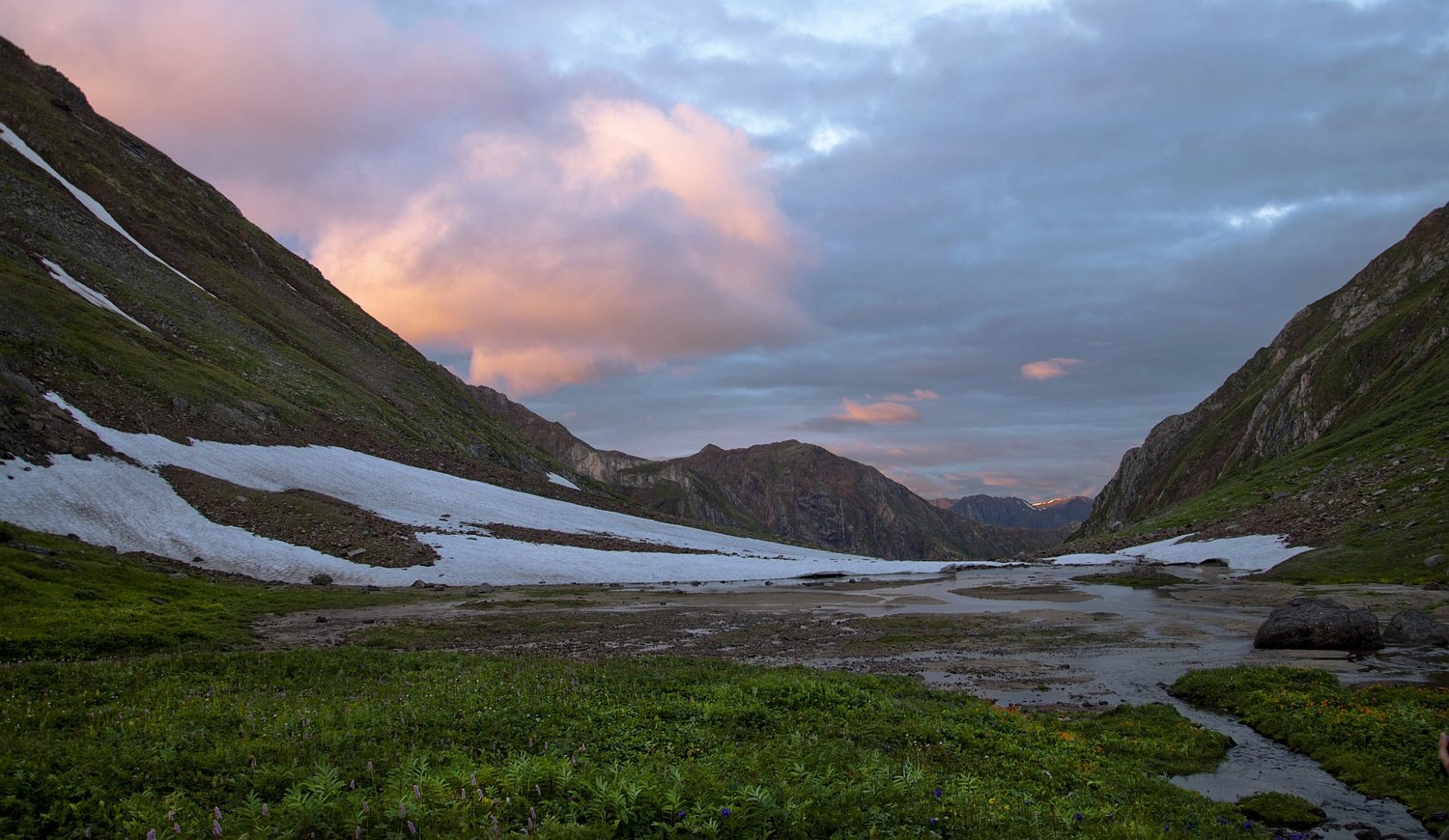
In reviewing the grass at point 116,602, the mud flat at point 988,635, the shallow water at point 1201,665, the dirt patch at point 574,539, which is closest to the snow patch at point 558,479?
the dirt patch at point 574,539

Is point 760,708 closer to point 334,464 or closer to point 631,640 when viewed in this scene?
point 631,640

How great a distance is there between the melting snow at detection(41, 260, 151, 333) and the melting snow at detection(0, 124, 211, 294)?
24.2 metres

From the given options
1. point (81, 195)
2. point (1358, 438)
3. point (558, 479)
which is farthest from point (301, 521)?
point (1358, 438)

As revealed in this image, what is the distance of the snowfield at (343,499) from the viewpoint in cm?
4909

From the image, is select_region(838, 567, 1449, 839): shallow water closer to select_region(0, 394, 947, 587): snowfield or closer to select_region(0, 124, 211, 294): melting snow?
select_region(0, 394, 947, 587): snowfield

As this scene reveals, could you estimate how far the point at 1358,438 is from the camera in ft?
359

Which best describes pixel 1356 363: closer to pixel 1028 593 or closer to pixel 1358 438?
pixel 1358 438

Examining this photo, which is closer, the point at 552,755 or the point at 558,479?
the point at 552,755

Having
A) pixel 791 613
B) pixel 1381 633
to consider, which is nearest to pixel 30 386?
pixel 791 613

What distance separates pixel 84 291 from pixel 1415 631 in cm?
11945

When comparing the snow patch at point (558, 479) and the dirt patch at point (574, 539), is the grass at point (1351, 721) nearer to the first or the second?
the dirt patch at point (574, 539)

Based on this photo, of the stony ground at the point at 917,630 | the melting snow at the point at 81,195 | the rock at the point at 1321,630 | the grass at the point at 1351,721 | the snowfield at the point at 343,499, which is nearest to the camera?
the grass at the point at 1351,721

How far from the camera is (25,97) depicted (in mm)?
129000

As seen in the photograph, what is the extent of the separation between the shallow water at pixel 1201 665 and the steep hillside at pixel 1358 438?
24656mm
